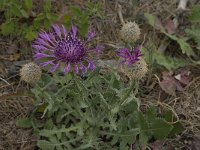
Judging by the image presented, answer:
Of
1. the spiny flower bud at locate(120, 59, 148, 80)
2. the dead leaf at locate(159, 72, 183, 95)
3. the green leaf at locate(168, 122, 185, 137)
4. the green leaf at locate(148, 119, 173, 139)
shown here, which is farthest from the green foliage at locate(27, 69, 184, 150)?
the dead leaf at locate(159, 72, 183, 95)

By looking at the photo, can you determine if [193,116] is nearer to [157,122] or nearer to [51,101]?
[157,122]

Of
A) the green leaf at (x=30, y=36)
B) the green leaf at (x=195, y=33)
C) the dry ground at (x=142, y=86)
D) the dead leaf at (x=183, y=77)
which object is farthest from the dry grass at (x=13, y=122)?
the green leaf at (x=195, y=33)

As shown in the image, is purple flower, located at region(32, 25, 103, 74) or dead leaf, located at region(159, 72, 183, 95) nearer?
purple flower, located at region(32, 25, 103, 74)

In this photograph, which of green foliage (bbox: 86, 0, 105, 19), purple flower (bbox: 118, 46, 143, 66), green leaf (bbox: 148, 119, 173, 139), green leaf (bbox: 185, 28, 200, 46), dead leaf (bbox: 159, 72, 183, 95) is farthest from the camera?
→ green leaf (bbox: 185, 28, 200, 46)

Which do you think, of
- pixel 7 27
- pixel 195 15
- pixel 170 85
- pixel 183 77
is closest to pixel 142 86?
pixel 170 85

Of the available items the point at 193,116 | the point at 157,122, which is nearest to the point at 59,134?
the point at 157,122

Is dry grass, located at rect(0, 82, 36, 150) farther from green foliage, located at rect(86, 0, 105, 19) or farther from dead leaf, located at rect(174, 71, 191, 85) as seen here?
dead leaf, located at rect(174, 71, 191, 85)
